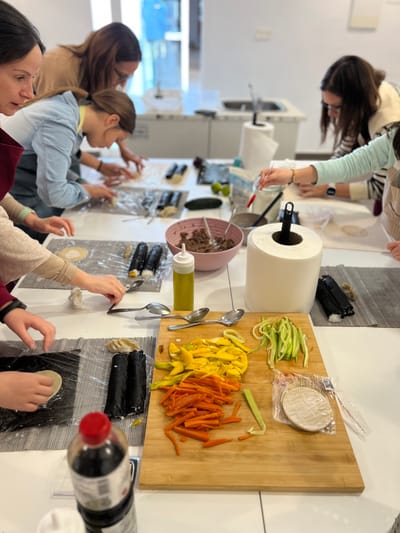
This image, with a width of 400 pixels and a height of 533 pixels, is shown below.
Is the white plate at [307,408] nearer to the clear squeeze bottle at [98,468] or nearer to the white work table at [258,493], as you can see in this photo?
the white work table at [258,493]

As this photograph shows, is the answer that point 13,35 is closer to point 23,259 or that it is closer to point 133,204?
point 23,259

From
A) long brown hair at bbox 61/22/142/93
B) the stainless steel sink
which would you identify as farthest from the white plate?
the stainless steel sink

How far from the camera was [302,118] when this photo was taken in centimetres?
273

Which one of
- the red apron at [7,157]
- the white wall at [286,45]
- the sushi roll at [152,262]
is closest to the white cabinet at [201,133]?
the white wall at [286,45]

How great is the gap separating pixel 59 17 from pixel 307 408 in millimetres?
4081

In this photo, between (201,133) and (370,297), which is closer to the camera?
(370,297)

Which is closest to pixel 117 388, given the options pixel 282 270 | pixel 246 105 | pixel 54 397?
pixel 54 397

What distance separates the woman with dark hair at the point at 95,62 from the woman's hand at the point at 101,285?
1.11 m

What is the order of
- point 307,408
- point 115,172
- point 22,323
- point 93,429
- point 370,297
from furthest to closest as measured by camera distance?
point 115,172
point 370,297
point 22,323
point 307,408
point 93,429

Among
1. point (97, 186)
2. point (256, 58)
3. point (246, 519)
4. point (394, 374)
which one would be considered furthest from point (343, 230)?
point (256, 58)

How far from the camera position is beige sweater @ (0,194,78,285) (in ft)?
3.39

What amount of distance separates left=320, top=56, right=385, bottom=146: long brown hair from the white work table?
1078 millimetres

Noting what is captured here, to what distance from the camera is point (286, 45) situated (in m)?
3.95

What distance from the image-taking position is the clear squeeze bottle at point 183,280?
1.07 meters
